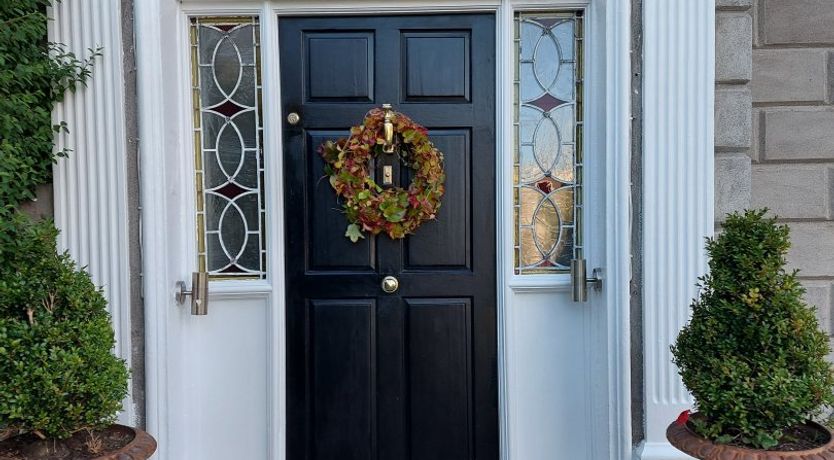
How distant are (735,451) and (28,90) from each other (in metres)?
3.08

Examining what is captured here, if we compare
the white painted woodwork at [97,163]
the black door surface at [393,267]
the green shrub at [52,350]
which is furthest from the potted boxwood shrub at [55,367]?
the black door surface at [393,267]


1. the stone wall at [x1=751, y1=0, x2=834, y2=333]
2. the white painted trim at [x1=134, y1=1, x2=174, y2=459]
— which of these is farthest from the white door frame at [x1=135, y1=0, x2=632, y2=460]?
the stone wall at [x1=751, y1=0, x2=834, y2=333]

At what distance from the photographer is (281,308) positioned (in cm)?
312

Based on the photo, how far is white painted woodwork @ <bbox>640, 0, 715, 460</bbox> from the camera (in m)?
2.84

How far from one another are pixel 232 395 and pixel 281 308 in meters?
0.50

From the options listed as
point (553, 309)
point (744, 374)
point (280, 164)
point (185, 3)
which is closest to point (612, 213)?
point (553, 309)

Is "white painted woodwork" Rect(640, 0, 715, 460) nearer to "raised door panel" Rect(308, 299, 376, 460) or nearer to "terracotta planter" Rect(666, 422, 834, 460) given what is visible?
"terracotta planter" Rect(666, 422, 834, 460)

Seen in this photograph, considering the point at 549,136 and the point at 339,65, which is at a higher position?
the point at 339,65

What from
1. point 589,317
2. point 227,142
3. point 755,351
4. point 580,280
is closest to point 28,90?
point 227,142

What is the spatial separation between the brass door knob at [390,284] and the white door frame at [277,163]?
0.50m

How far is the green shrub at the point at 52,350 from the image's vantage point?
1.98 metres

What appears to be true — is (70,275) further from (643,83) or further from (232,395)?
(643,83)

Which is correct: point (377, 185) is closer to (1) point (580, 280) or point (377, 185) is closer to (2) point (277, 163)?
(2) point (277, 163)

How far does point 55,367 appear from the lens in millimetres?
1986
